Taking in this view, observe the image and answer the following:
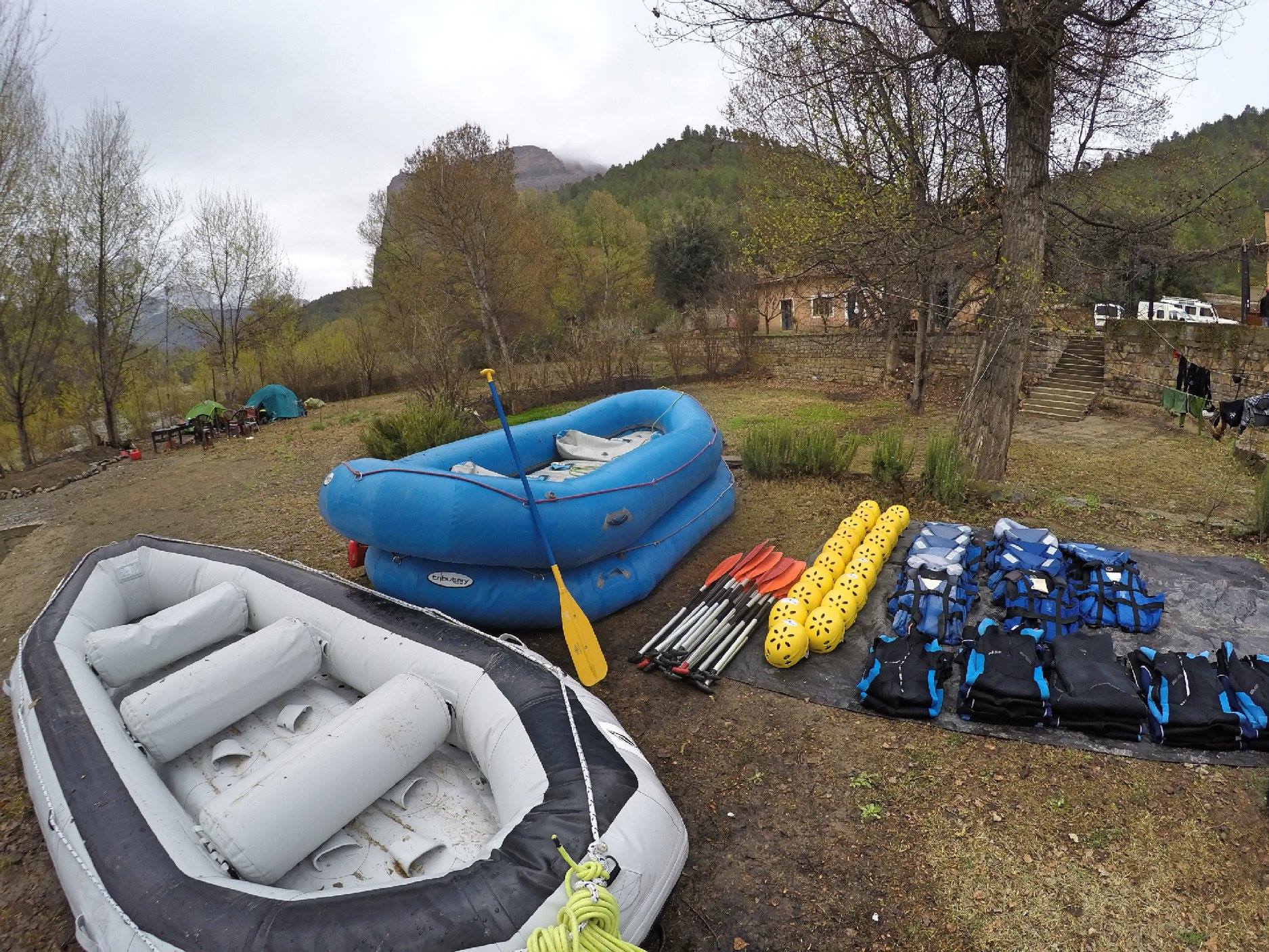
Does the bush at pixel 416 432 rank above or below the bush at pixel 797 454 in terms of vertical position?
above

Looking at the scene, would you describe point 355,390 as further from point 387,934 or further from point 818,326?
point 387,934

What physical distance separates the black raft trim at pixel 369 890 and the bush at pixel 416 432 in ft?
19.3

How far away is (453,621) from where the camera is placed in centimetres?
323

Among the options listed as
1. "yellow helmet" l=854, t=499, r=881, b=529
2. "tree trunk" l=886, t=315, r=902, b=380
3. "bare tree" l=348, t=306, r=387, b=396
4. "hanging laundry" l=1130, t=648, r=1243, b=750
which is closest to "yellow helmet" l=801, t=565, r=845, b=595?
"yellow helmet" l=854, t=499, r=881, b=529

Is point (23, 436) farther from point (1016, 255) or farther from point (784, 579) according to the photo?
point (1016, 255)

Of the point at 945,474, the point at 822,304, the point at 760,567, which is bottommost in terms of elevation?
the point at 760,567

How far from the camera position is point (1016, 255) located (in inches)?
234

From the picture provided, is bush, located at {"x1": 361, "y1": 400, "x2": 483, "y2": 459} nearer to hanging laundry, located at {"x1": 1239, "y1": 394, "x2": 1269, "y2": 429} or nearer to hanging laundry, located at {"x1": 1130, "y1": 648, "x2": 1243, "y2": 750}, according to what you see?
hanging laundry, located at {"x1": 1130, "y1": 648, "x2": 1243, "y2": 750}

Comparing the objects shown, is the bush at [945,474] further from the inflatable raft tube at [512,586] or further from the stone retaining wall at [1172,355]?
the stone retaining wall at [1172,355]

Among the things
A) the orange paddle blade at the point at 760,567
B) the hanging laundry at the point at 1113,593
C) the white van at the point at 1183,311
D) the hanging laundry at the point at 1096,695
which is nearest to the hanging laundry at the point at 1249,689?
the hanging laundry at the point at 1096,695

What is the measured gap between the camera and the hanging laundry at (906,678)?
10.3ft

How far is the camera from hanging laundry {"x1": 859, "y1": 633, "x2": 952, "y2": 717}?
315 cm

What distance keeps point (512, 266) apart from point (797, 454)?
15809 mm

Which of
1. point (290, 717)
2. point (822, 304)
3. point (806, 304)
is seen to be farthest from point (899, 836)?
point (806, 304)
